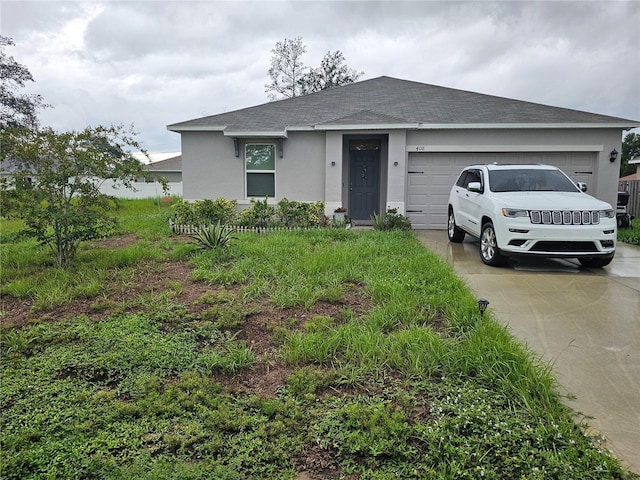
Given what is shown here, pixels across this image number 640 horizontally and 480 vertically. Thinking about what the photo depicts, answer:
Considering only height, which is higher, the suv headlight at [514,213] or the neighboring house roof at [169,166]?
the neighboring house roof at [169,166]

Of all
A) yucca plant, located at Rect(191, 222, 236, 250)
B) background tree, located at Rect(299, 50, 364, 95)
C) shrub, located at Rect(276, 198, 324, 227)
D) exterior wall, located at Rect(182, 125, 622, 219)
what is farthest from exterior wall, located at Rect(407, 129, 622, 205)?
background tree, located at Rect(299, 50, 364, 95)

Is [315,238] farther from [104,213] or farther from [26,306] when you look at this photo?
[26,306]

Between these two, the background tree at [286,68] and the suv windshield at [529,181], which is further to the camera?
the background tree at [286,68]

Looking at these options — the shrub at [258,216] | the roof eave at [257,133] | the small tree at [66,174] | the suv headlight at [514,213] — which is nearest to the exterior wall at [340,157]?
the roof eave at [257,133]

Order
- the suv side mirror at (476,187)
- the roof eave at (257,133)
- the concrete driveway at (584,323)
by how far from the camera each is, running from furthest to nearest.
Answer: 1. the roof eave at (257,133)
2. the suv side mirror at (476,187)
3. the concrete driveway at (584,323)

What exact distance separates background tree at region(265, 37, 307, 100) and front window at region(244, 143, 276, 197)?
2128 cm

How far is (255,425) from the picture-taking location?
8.50 feet

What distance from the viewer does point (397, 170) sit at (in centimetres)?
1161

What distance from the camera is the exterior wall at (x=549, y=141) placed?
36.3 ft

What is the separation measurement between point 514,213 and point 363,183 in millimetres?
6765

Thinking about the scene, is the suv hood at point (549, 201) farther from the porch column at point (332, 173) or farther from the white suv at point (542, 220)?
the porch column at point (332, 173)

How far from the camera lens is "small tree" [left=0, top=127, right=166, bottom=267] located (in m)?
6.05

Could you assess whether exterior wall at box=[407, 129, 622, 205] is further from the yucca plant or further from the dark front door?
the yucca plant

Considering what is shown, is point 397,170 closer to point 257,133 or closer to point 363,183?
point 363,183
